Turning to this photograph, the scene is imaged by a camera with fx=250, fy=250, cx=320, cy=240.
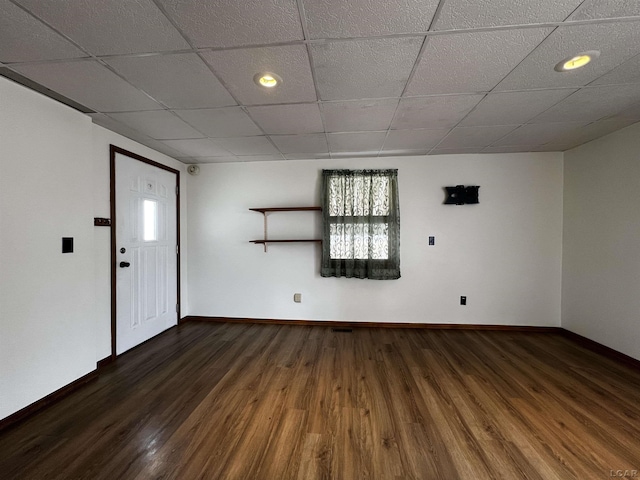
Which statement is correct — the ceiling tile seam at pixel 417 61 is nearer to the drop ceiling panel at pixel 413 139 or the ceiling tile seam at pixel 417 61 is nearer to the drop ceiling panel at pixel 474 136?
the drop ceiling panel at pixel 413 139

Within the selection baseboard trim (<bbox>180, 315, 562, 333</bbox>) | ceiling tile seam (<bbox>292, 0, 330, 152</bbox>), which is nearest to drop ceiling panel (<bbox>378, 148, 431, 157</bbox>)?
ceiling tile seam (<bbox>292, 0, 330, 152</bbox>)

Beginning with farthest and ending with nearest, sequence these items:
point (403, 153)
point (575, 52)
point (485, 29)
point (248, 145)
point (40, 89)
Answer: point (403, 153)
point (248, 145)
point (40, 89)
point (575, 52)
point (485, 29)

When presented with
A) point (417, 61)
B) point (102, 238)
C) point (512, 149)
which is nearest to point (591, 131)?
point (512, 149)

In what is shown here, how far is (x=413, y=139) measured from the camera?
→ 2.80 m

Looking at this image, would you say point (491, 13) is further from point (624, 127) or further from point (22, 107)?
point (22, 107)

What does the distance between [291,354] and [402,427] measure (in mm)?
1350

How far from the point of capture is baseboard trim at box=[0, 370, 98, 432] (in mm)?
1673

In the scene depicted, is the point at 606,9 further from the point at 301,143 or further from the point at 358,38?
the point at 301,143

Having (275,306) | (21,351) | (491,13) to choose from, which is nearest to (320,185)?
(275,306)

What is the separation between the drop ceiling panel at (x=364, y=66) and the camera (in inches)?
55.1

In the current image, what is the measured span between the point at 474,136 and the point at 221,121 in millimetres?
2630

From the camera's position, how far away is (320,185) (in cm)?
355

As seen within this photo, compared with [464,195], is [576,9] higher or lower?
higher

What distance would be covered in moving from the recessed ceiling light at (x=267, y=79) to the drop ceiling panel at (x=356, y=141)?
99cm
